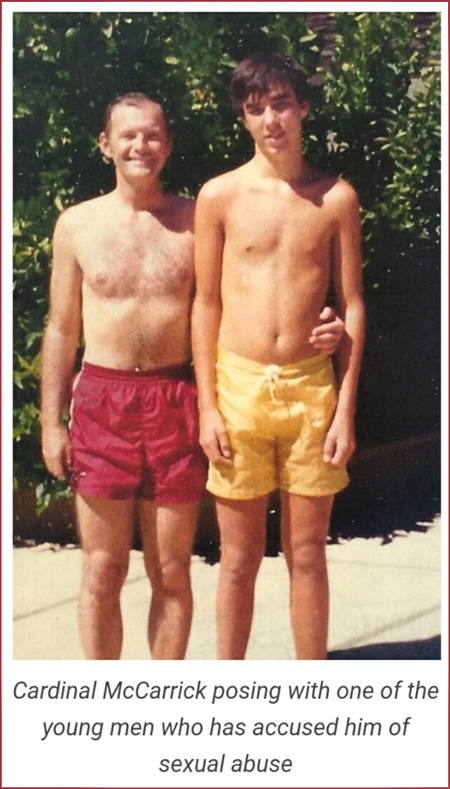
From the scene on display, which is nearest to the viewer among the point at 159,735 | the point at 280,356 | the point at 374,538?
the point at 280,356

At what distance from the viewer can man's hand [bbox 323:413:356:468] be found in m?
3.54

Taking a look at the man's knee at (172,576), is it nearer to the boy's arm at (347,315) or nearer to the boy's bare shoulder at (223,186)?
the boy's arm at (347,315)

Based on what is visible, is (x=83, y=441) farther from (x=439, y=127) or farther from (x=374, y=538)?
(x=439, y=127)

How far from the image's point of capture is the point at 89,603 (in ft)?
12.2

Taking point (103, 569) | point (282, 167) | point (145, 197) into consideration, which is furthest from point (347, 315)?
point (103, 569)

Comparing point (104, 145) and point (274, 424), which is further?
point (104, 145)

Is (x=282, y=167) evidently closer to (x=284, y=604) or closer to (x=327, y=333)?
(x=327, y=333)

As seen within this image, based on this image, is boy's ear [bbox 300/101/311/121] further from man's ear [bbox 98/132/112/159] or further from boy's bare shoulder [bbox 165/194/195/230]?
man's ear [bbox 98/132/112/159]

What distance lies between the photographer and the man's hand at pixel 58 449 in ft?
12.1

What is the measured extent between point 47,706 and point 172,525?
0.84 meters

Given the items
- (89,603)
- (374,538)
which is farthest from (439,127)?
(89,603)

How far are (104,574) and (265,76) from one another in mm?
1783

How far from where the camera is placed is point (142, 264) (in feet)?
11.3

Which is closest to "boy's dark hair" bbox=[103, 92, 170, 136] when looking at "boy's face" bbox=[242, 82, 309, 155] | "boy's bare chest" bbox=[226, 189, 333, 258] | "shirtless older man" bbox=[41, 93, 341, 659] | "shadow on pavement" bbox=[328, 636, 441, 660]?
"shirtless older man" bbox=[41, 93, 341, 659]
